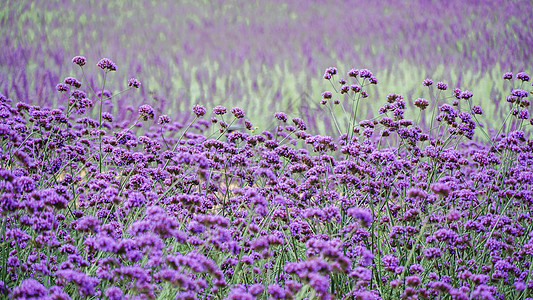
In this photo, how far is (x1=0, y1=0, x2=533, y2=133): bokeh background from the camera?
17.5 feet

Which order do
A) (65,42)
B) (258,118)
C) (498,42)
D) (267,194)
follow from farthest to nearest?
(498,42)
(65,42)
(258,118)
(267,194)

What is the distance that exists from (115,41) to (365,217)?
564 cm

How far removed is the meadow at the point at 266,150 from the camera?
1.61 metres

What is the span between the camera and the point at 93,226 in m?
1.49

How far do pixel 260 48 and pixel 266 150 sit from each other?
364 centimetres

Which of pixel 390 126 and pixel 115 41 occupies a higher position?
pixel 115 41

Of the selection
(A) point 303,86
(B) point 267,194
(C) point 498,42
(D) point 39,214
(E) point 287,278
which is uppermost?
(C) point 498,42

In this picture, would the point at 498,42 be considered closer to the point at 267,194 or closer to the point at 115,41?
the point at 115,41

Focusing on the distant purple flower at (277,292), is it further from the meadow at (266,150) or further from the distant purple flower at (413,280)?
the distant purple flower at (413,280)

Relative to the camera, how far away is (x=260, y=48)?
6.53m

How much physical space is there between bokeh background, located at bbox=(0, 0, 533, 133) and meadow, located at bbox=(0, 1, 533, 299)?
0.11 ft

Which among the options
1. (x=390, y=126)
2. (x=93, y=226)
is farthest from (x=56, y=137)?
(x=390, y=126)

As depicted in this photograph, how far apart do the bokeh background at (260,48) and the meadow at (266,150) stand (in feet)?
0.11

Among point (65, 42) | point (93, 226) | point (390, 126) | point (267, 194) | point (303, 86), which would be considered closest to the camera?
point (93, 226)
